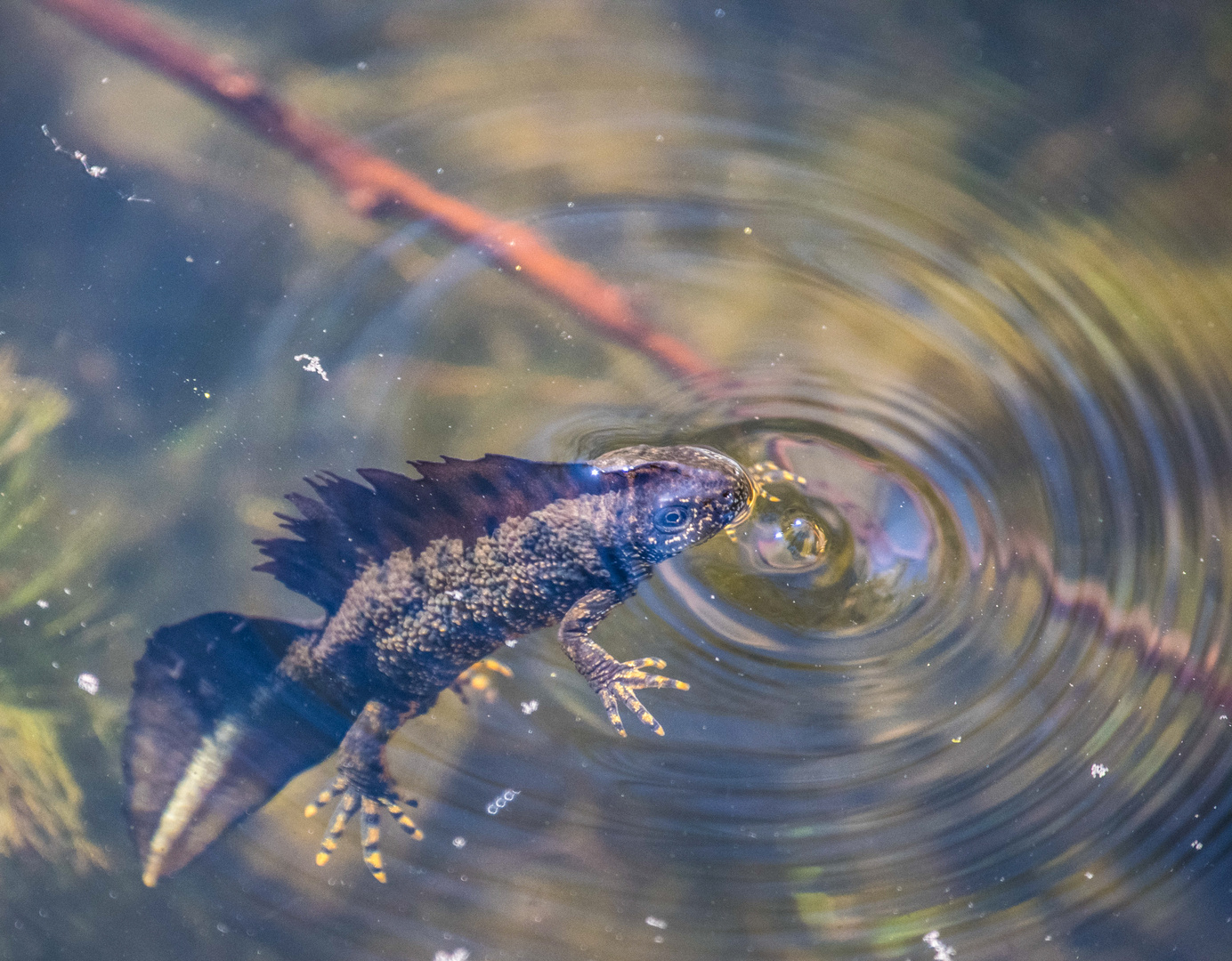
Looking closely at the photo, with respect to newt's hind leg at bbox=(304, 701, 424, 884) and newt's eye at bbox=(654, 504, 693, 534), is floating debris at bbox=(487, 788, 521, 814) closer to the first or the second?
newt's hind leg at bbox=(304, 701, 424, 884)

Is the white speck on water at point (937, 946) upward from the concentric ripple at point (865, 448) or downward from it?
downward

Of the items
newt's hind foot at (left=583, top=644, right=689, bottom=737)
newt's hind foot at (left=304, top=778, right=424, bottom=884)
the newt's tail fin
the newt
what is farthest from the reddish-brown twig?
newt's hind foot at (left=304, top=778, right=424, bottom=884)

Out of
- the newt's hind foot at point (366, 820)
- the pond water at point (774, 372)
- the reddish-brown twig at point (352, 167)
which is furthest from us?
the newt's hind foot at point (366, 820)

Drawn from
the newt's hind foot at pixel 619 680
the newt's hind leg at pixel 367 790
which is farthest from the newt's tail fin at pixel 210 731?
the newt's hind foot at pixel 619 680

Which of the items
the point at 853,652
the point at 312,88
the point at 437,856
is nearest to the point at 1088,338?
the point at 853,652

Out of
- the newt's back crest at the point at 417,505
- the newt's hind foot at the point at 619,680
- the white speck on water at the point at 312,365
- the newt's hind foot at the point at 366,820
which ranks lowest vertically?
the newt's hind foot at the point at 366,820

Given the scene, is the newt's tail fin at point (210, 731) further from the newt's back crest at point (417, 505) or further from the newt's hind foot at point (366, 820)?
the newt's back crest at point (417, 505)

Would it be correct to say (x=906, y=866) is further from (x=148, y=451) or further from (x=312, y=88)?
(x=312, y=88)

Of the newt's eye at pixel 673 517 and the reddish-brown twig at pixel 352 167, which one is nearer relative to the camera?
the newt's eye at pixel 673 517
